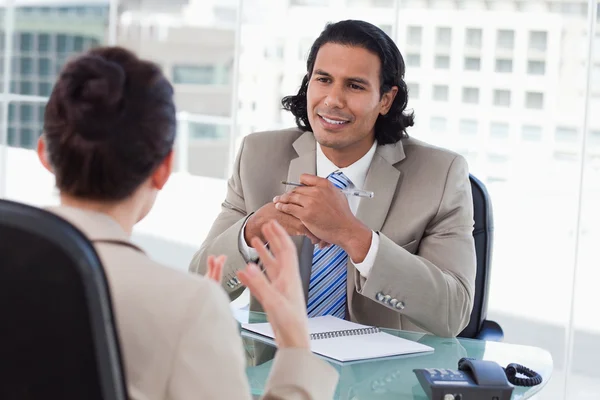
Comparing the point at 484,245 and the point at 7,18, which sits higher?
the point at 7,18

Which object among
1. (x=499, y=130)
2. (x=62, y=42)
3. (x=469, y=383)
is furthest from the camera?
(x=62, y=42)

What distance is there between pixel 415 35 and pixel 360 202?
2212 centimetres

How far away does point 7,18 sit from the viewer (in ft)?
16.8

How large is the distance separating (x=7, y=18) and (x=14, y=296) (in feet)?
15.5

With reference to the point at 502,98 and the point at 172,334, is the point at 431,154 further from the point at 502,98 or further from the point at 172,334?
the point at 502,98

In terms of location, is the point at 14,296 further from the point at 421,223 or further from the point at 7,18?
the point at 7,18

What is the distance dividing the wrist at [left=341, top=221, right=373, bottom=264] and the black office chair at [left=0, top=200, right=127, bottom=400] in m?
1.17

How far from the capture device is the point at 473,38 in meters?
21.6

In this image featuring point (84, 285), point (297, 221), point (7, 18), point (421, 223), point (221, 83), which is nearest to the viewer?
point (84, 285)

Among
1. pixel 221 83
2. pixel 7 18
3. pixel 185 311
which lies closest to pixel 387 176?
pixel 185 311

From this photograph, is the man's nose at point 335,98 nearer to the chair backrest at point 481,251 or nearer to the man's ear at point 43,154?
the chair backrest at point 481,251

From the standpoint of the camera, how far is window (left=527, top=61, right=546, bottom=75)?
68.5 ft

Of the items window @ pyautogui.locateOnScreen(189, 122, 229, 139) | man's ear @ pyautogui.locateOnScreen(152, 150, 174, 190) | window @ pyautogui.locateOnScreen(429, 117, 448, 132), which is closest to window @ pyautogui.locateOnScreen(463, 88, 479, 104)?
window @ pyautogui.locateOnScreen(429, 117, 448, 132)

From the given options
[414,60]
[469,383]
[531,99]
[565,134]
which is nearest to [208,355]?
[469,383]
